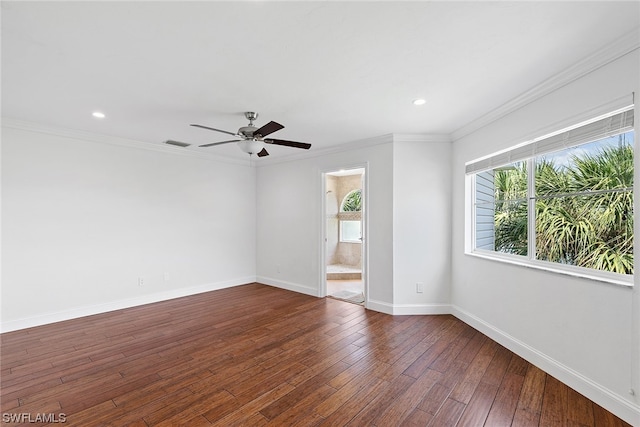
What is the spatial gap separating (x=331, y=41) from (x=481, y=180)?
276cm

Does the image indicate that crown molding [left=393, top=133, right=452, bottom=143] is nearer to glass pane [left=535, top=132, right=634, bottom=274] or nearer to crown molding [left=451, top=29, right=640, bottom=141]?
crown molding [left=451, top=29, right=640, bottom=141]

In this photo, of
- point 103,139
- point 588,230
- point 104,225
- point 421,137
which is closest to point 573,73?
point 588,230

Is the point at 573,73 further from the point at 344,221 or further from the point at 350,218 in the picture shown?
the point at 344,221

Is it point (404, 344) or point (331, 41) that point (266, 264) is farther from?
point (331, 41)

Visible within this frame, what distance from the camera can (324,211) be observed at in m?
4.98

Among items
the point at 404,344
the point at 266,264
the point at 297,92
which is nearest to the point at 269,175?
the point at 266,264

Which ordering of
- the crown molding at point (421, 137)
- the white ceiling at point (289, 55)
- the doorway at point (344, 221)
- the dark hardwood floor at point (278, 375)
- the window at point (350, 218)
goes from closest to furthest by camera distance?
the white ceiling at point (289, 55)
the dark hardwood floor at point (278, 375)
the crown molding at point (421, 137)
the doorway at point (344, 221)
the window at point (350, 218)

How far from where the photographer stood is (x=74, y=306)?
3.88 m

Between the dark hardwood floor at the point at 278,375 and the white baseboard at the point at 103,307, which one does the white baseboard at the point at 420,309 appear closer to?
the dark hardwood floor at the point at 278,375

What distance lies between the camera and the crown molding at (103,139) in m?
3.48

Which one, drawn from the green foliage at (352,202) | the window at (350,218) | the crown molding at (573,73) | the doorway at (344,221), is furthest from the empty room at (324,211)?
the green foliage at (352,202)

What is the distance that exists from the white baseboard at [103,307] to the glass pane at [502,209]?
453 centimetres

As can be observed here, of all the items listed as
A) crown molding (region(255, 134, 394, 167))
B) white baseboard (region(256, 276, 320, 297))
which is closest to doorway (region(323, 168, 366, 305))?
white baseboard (region(256, 276, 320, 297))

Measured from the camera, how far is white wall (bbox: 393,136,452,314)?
4.00 metres
